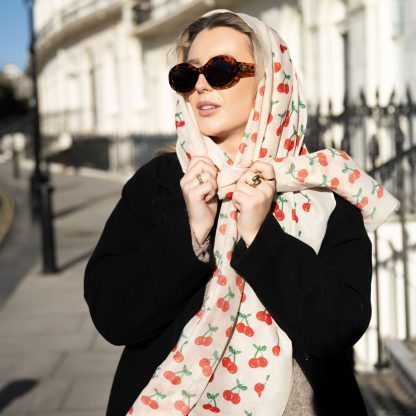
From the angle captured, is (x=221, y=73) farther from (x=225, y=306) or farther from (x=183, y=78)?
(x=225, y=306)

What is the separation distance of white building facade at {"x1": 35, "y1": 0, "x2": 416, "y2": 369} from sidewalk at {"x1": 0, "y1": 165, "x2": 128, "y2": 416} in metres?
2.62

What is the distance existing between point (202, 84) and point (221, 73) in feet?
0.25

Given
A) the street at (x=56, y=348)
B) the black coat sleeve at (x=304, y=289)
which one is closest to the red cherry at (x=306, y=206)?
the black coat sleeve at (x=304, y=289)

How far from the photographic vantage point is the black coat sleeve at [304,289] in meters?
1.66

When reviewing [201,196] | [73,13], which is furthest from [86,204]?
[73,13]

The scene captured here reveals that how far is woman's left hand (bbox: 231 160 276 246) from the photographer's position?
1.67 metres

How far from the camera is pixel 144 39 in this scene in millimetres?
26453

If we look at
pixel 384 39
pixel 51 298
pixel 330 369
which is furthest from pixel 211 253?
pixel 384 39

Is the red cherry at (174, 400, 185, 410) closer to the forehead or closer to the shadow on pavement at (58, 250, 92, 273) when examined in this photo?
the forehead

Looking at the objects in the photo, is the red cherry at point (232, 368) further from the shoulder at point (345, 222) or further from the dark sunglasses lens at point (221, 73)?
the dark sunglasses lens at point (221, 73)

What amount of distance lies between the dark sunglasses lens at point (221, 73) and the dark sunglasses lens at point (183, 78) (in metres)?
0.07

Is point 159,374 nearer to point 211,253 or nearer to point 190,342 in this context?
point 190,342

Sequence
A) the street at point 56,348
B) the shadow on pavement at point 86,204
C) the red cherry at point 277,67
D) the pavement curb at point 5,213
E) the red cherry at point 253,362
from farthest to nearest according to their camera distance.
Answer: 1. the shadow on pavement at point 86,204
2. the pavement curb at point 5,213
3. the street at point 56,348
4. the red cherry at point 277,67
5. the red cherry at point 253,362

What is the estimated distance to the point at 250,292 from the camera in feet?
5.82
